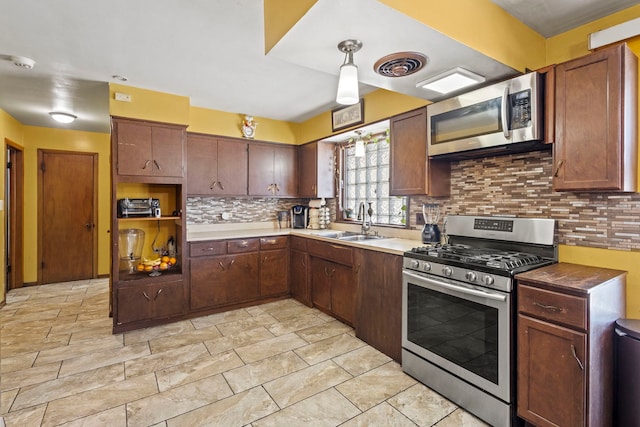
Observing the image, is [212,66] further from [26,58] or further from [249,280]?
[249,280]

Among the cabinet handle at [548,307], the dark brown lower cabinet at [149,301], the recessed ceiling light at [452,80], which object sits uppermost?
the recessed ceiling light at [452,80]

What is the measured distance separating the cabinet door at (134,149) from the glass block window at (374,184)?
2.39 metres

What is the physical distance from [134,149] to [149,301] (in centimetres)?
157

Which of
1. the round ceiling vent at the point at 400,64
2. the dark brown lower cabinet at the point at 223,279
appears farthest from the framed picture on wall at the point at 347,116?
the dark brown lower cabinet at the point at 223,279

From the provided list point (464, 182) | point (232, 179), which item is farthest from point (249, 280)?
point (464, 182)

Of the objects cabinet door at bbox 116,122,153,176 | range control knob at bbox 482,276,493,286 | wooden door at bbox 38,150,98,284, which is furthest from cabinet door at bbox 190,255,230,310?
wooden door at bbox 38,150,98,284

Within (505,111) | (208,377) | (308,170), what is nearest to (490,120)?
(505,111)

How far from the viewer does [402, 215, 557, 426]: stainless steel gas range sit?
5.74 feet

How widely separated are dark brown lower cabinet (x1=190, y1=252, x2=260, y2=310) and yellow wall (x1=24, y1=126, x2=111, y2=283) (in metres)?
2.71

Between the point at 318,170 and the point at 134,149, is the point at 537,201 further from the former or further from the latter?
the point at 134,149

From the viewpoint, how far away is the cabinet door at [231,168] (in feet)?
13.0

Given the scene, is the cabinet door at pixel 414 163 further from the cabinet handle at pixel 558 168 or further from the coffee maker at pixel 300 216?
the coffee maker at pixel 300 216

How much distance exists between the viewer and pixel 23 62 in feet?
8.38

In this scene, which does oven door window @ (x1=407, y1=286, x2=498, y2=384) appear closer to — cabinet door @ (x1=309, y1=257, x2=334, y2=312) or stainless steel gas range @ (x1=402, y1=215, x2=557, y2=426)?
stainless steel gas range @ (x1=402, y1=215, x2=557, y2=426)
